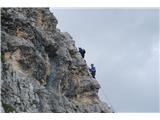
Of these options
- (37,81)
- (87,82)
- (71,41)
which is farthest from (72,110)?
(71,41)

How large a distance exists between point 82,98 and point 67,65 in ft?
11.1

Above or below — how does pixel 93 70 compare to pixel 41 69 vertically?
above

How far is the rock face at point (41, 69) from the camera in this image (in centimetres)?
2588

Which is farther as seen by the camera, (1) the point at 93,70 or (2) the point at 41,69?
(1) the point at 93,70

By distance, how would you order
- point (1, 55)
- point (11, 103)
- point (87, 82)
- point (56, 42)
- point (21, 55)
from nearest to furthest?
point (11, 103) → point (1, 55) → point (21, 55) → point (56, 42) → point (87, 82)

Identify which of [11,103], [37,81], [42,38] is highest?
[42,38]

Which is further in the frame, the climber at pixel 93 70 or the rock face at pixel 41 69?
the climber at pixel 93 70

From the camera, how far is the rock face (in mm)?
25875

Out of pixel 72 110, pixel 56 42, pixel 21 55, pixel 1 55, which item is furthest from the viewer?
pixel 56 42

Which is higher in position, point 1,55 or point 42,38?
point 42,38

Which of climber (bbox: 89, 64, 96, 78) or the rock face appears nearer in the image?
the rock face

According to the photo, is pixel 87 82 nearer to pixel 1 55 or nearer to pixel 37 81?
pixel 37 81

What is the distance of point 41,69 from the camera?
3142cm

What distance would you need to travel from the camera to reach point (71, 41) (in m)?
39.5
